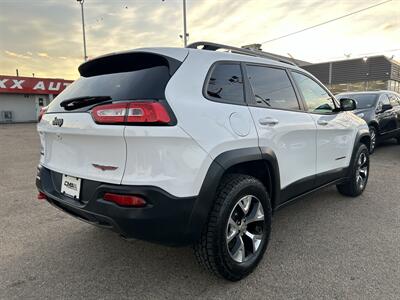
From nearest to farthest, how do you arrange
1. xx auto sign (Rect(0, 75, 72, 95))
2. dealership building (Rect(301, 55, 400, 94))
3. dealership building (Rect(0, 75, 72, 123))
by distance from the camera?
xx auto sign (Rect(0, 75, 72, 95)) → dealership building (Rect(0, 75, 72, 123)) → dealership building (Rect(301, 55, 400, 94))

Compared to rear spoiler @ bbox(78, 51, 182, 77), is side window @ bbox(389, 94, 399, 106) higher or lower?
lower

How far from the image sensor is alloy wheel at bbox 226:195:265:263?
2539mm

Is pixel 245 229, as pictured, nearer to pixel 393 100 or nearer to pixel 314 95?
pixel 314 95

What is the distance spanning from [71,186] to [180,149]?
3.14ft

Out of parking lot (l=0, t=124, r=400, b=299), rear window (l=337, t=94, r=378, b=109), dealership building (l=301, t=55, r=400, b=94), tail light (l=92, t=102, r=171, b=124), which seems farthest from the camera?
dealership building (l=301, t=55, r=400, b=94)

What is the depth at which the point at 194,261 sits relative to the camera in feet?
9.41

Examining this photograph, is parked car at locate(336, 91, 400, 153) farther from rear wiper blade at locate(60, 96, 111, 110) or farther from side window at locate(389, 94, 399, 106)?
rear wiper blade at locate(60, 96, 111, 110)

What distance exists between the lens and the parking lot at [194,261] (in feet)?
7.94

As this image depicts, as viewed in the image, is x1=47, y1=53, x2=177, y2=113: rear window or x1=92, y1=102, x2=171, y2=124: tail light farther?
x1=47, y1=53, x2=177, y2=113: rear window

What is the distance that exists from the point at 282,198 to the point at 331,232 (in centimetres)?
85

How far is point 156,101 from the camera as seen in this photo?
6.79 feet

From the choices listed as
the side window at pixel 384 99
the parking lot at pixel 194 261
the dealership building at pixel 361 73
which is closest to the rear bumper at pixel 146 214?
the parking lot at pixel 194 261

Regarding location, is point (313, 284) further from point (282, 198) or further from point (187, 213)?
point (187, 213)

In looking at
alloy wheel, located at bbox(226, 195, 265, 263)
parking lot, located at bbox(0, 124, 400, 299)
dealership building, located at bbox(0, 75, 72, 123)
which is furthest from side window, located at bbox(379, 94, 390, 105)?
dealership building, located at bbox(0, 75, 72, 123)
